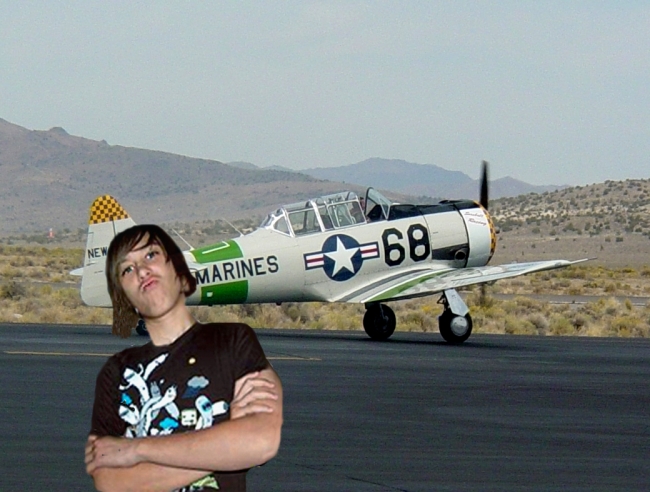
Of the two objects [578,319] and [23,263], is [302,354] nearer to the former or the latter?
[578,319]

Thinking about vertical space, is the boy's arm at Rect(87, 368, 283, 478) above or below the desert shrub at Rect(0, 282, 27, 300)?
below

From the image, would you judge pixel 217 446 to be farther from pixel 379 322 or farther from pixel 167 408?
pixel 379 322

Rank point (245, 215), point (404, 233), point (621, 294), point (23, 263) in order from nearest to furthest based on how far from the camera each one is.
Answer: point (404, 233) → point (621, 294) → point (23, 263) → point (245, 215)

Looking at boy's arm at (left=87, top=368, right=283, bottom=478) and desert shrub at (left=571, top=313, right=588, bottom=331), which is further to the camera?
desert shrub at (left=571, top=313, right=588, bottom=331)

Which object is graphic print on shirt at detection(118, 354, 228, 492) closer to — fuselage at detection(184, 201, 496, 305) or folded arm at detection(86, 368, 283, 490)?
folded arm at detection(86, 368, 283, 490)

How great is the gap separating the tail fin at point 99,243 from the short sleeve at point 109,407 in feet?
66.2

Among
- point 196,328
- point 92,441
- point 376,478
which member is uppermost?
point 196,328

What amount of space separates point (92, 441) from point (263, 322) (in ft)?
103

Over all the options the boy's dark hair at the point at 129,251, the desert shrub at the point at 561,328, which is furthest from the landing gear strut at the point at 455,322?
the boy's dark hair at the point at 129,251

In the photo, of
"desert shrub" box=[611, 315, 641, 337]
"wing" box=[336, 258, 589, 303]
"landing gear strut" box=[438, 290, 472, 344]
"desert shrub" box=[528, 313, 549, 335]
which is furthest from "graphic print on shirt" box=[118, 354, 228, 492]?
"desert shrub" box=[611, 315, 641, 337]

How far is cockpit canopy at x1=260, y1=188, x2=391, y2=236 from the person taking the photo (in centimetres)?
2659

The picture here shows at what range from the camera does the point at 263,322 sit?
36219 mm

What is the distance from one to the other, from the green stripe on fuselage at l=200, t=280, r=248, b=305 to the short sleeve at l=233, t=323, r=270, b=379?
2013 centimetres

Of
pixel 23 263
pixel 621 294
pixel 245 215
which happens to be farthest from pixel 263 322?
pixel 245 215
